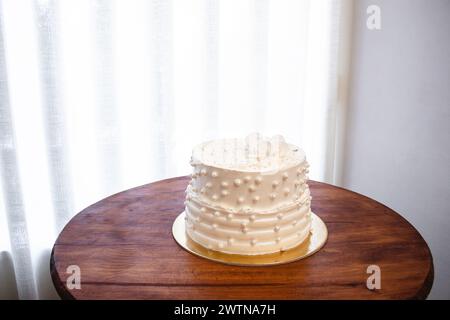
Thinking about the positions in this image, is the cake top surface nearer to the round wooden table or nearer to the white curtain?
the round wooden table

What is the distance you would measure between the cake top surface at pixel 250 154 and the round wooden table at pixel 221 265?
22 centimetres

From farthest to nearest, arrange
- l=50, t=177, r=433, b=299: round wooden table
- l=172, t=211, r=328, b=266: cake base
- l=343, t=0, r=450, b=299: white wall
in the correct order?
l=343, t=0, r=450, b=299: white wall
l=172, t=211, r=328, b=266: cake base
l=50, t=177, r=433, b=299: round wooden table

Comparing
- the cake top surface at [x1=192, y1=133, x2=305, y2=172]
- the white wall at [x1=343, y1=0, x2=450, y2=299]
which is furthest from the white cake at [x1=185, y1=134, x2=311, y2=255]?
the white wall at [x1=343, y1=0, x2=450, y2=299]

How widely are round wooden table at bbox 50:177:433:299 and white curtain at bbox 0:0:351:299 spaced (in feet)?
1.92

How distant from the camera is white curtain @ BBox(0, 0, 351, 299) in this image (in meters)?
1.61

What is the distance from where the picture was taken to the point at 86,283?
874 millimetres

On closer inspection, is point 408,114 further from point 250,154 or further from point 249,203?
point 249,203

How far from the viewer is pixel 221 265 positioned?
0.95 meters

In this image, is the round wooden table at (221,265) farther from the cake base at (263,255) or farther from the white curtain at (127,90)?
the white curtain at (127,90)

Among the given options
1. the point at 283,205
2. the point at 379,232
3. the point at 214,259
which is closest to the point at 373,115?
the point at 379,232

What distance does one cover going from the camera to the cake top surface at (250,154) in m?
1.00

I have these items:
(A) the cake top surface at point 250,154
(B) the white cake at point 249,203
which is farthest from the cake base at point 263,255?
(A) the cake top surface at point 250,154

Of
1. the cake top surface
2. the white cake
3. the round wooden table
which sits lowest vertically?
the round wooden table

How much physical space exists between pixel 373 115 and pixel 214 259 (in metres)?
1.28
